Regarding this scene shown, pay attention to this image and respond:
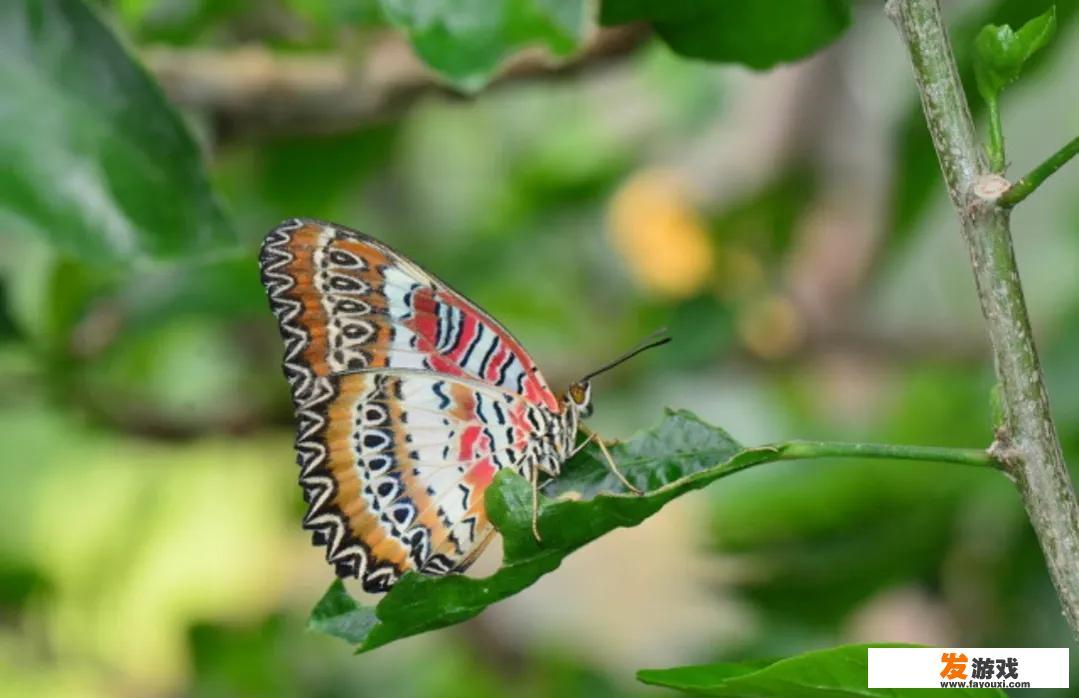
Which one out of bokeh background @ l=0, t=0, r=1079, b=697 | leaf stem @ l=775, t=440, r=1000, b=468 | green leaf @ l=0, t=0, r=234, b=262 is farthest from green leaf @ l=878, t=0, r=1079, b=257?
green leaf @ l=0, t=0, r=234, b=262

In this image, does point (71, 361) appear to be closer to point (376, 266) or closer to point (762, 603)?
point (376, 266)

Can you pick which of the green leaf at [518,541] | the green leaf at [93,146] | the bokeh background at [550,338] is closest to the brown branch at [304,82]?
the bokeh background at [550,338]

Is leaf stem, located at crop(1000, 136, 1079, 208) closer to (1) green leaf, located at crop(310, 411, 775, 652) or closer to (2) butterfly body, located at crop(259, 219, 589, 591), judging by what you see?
(1) green leaf, located at crop(310, 411, 775, 652)

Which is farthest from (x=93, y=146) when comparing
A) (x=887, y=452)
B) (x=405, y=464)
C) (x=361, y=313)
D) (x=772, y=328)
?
(x=772, y=328)

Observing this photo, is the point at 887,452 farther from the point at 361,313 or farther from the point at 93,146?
the point at 93,146

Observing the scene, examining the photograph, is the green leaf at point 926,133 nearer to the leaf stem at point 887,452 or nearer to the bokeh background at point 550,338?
the bokeh background at point 550,338

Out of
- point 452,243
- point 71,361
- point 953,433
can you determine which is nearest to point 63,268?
point 71,361
